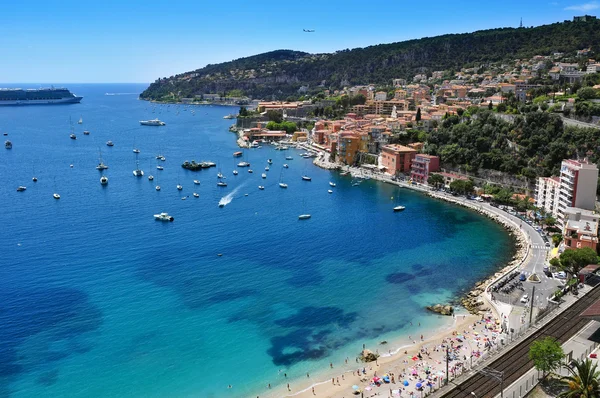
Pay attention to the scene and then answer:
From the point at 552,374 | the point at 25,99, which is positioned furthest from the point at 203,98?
the point at 552,374

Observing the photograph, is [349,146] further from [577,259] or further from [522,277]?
[577,259]

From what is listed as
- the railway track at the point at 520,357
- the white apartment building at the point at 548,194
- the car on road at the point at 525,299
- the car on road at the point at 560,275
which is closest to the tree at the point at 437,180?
the white apartment building at the point at 548,194

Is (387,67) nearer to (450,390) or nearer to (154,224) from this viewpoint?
(154,224)

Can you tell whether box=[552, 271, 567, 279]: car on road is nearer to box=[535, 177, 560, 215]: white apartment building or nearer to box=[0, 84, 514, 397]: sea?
box=[0, 84, 514, 397]: sea

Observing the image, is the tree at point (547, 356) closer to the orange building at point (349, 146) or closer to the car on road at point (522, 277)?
the car on road at point (522, 277)

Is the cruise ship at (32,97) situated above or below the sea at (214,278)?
above

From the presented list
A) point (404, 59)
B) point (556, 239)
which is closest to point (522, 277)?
point (556, 239)
